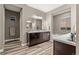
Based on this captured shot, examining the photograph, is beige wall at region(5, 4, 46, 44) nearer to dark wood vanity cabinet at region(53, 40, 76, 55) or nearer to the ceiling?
the ceiling

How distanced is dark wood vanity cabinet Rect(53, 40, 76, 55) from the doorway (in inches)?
26.4

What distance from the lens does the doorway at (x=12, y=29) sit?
124cm

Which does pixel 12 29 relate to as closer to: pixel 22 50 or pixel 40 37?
pixel 22 50

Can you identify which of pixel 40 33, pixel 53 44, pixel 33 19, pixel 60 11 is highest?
pixel 60 11

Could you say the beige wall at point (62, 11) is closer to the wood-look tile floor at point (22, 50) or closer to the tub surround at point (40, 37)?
the tub surround at point (40, 37)

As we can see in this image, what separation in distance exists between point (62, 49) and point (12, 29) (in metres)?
0.95

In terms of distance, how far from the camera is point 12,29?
4.24ft

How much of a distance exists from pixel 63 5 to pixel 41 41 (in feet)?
2.66

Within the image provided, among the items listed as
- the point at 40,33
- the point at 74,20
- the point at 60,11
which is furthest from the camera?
the point at 40,33

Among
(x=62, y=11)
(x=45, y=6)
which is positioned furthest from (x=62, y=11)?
(x=45, y=6)

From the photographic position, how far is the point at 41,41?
1544mm

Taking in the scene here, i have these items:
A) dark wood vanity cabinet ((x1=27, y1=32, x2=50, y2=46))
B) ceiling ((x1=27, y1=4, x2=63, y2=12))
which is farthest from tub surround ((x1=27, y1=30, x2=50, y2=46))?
ceiling ((x1=27, y1=4, x2=63, y2=12))
